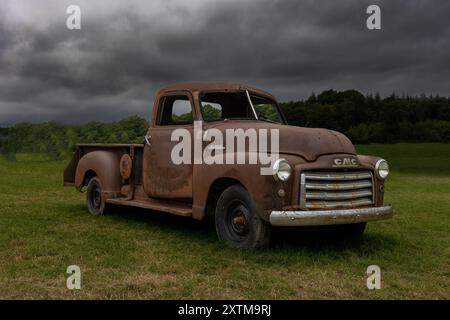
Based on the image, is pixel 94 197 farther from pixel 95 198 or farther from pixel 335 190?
pixel 335 190

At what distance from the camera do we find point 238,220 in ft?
18.5

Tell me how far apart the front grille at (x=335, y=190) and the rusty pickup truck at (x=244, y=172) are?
11 millimetres

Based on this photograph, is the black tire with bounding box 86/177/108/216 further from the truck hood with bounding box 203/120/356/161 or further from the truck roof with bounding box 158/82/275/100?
the truck hood with bounding box 203/120/356/161

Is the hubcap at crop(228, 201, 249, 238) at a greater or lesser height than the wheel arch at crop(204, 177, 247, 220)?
lesser

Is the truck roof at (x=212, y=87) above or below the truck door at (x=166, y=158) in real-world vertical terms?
above

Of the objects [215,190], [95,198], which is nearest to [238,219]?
[215,190]

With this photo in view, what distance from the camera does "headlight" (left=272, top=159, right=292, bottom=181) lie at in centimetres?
513

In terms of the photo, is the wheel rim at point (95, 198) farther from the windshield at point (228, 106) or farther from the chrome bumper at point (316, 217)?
the chrome bumper at point (316, 217)

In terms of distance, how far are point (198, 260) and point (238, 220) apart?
706 millimetres

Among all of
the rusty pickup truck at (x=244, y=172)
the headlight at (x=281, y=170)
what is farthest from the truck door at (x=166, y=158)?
the headlight at (x=281, y=170)

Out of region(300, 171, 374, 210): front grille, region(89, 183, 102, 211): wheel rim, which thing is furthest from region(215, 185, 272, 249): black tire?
region(89, 183, 102, 211): wheel rim

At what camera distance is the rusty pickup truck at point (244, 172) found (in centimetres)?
520

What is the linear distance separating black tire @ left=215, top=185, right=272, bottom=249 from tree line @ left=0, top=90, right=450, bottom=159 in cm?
193
